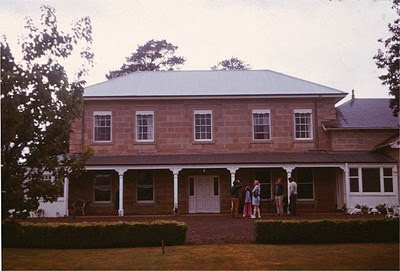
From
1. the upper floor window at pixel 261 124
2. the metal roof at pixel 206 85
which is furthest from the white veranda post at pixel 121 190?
the upper floor window at pixel 261 124

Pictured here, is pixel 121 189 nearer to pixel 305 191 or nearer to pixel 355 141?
pixel 305 191

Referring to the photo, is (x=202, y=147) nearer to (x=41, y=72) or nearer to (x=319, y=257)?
(x=319, y=257)

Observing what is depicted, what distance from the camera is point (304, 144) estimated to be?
28.8 meters

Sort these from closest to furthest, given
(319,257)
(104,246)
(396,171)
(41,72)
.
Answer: (41,72)
(319,257)
(104,246)
(396,171)

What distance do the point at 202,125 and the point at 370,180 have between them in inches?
366

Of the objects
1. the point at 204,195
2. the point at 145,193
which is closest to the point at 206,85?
the point at 204,195

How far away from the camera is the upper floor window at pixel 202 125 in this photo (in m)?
28.9

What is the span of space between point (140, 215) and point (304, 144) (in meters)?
9.61

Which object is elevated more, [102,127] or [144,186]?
[102,127]

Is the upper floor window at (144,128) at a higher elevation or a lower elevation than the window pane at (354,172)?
higher

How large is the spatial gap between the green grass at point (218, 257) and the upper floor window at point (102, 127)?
563 inches

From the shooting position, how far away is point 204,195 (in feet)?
94.1

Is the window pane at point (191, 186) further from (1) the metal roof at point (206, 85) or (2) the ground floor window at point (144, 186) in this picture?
(1) the metal roof at point (206, 85)

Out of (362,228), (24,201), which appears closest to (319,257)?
(362,228)
